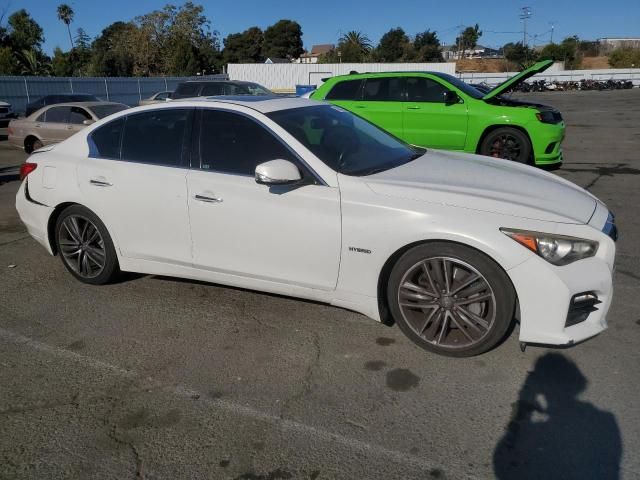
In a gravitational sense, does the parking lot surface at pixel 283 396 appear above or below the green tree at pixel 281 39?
below

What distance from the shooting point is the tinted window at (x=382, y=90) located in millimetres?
9641

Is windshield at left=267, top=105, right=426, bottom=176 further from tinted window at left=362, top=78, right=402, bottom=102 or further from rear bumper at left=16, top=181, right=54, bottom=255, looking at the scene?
tinted window at left=362, top=78, right=402, bottom=102

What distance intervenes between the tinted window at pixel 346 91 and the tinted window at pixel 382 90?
158 millimetres

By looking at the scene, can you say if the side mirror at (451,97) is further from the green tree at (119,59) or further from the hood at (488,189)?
A: the green tree at (119,59)

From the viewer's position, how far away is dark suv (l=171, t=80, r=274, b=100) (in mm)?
15438

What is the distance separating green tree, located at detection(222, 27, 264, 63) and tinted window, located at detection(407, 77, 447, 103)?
92.8 meters

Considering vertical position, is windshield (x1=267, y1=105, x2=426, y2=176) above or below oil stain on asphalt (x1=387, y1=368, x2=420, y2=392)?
above

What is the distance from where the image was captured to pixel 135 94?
107 ft

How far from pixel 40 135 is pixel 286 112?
1075 cm

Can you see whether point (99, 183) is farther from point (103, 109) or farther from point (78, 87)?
point (78, 87)

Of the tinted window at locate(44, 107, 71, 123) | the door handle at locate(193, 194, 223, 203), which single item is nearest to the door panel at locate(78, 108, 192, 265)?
the door handle at locate(193, 194, 223, 203)

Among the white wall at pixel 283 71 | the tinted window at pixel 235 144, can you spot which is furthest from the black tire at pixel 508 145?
the white wall at pixel 283 71

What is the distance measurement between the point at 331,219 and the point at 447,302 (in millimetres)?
878

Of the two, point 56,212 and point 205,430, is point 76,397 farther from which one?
point 56,212
